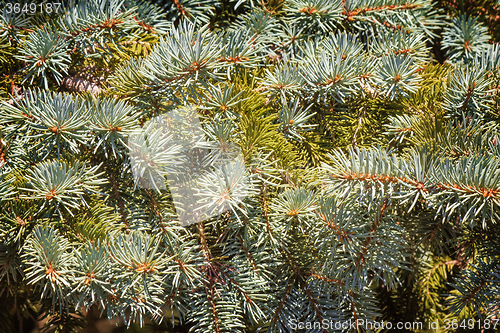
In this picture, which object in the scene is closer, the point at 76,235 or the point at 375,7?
the point at 76,235

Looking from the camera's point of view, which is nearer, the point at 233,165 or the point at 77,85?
the point at 233,165

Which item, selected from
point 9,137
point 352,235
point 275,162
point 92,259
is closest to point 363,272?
point 352,235

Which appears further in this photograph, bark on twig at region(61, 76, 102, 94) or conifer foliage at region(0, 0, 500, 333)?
bark on twig at region(61, 76, 102, 94)

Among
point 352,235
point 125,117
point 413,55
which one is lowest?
point 352,235

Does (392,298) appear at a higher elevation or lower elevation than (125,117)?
lower

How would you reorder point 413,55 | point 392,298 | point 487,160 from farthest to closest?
1. point 392,298
2. point 413,55
3. point 487,160

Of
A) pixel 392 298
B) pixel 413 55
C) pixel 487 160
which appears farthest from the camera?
pixel 392 298

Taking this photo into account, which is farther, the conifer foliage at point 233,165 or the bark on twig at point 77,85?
the bark on twig at point 77,85

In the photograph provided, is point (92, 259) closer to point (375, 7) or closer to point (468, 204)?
point (468, 204)
